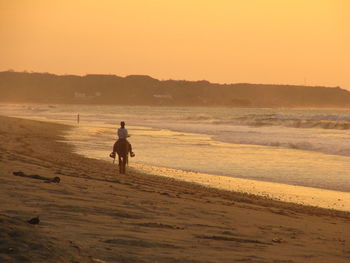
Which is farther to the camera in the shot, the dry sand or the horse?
the horse

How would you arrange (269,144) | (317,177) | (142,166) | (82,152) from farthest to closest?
(269,144), (82,152), (142,166), (317,177)

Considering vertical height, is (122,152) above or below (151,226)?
above

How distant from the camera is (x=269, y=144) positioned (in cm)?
3203

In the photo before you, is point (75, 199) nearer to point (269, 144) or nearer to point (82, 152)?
point (82, 152)

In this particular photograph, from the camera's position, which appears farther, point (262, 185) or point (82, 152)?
point (82, 152)

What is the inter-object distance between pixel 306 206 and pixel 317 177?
5584mm


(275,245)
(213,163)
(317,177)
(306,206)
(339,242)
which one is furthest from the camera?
(213,163)

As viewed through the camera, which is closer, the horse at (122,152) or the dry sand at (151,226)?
the dry sand at (151,226)

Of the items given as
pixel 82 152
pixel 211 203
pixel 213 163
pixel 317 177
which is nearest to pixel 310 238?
pixel 211 203

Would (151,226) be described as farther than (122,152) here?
No

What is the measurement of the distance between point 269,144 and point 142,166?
14.1 m

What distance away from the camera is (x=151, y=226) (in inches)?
307

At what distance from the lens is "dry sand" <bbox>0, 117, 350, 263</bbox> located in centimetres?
596

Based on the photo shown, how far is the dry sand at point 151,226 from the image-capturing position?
596cm
